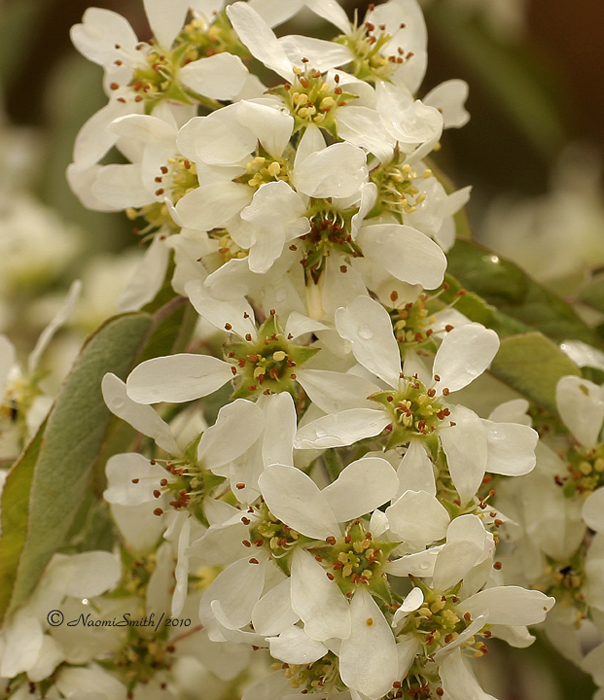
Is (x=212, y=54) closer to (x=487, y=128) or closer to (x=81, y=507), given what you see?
(x=81, y=507)

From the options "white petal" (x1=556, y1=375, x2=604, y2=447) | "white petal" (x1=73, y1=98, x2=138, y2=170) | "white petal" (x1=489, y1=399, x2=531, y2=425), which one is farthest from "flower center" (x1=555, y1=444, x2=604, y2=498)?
"white petal" (x1=73, y1=98, x2=138, y2=170)

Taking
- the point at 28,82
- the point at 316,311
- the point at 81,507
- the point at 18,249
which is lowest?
the point at 28,82

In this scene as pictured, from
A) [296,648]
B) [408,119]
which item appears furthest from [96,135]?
[296,648]

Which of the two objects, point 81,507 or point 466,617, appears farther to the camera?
point 81,507

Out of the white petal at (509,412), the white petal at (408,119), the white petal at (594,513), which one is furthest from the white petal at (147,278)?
the white petal at (594,513)

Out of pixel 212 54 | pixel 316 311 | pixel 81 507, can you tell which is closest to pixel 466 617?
pixel 316 311

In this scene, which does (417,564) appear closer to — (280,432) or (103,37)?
(280,432)

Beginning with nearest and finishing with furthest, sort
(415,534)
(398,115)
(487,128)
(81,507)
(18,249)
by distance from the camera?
(415,534)
(398,115)
(81,507)
(18,249)
(487,128)

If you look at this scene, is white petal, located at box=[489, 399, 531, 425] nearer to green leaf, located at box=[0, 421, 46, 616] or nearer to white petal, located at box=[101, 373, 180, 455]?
white petal, located at box=[101, 373, 180, 455]
